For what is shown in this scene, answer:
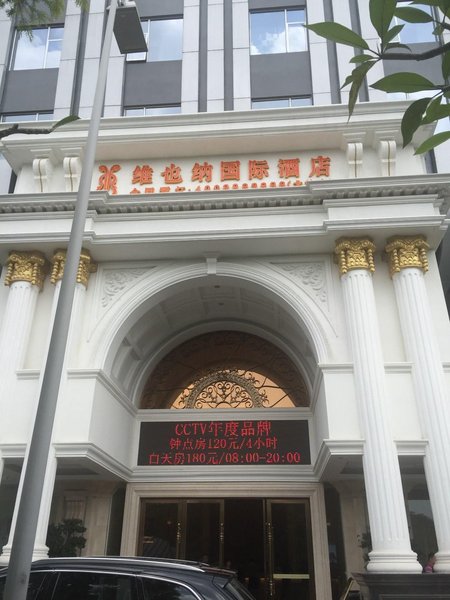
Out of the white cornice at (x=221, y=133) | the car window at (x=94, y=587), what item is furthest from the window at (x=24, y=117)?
the car window at (x=94, y=587)

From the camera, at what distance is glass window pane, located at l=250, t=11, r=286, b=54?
40.1ft

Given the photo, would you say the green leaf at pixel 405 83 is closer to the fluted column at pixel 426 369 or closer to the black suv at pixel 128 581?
the black suv at pixel 128 581

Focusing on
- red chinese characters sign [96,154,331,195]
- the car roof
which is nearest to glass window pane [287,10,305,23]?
red chinese characters sign [96,154,331,195]

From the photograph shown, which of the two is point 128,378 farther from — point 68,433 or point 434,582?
point 434,582

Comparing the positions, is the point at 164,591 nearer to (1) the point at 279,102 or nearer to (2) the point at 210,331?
(2) the point at 210,331

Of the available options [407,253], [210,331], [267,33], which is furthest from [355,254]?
[267,33]

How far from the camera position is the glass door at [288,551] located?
8.98m

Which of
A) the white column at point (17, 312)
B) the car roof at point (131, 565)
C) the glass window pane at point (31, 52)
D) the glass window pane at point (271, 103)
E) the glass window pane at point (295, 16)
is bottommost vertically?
the car roof at point (131, 565)

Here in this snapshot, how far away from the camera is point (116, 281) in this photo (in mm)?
9281

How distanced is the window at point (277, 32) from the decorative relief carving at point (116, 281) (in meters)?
6.40

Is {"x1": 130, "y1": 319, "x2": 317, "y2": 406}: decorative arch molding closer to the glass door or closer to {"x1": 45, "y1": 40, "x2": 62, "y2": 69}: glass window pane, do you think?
the glass door

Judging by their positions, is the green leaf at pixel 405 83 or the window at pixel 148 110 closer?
the green leaf at pixel 405 83

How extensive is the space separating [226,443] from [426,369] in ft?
13.5

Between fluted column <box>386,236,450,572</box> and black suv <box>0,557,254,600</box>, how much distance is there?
4031 millimetres
